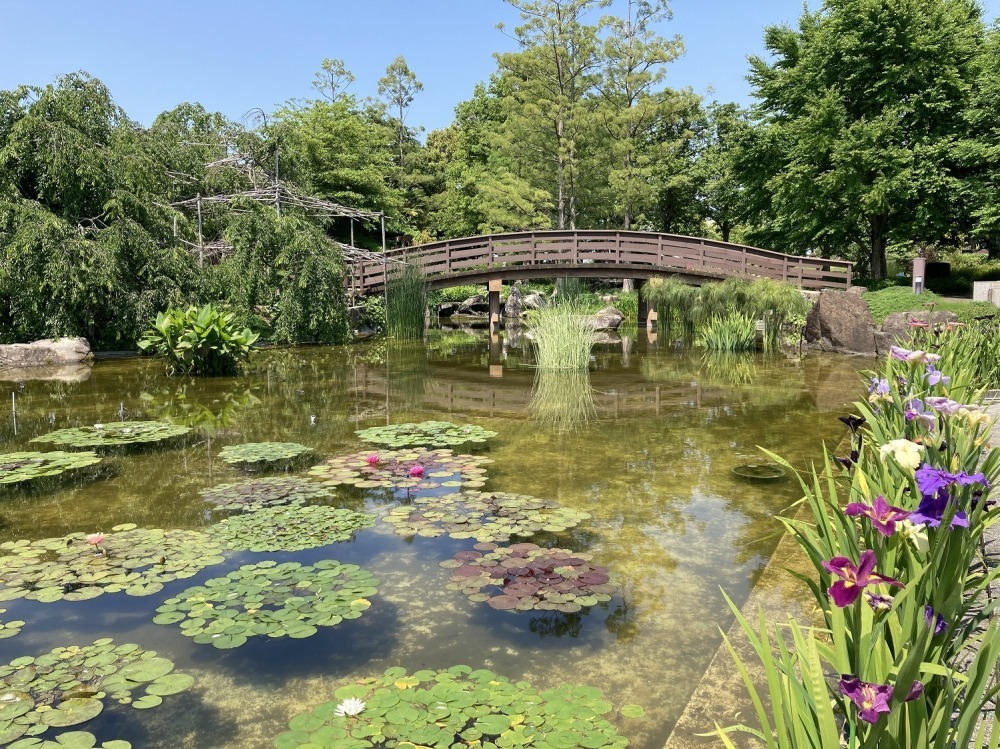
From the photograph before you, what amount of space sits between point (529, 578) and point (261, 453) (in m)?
2.82

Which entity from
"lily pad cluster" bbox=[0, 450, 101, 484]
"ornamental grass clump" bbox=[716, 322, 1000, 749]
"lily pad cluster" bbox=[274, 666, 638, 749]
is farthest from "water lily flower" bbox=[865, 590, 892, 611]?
"lily pad cluster" bbox=[0, 450, 101, 484]

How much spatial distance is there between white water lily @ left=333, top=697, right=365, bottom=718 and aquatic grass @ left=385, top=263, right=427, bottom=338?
43.2 feet

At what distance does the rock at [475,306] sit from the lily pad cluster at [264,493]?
18918mm

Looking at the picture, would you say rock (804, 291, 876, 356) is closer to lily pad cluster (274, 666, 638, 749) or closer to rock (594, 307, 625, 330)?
rock (594, 307, 625, 330)

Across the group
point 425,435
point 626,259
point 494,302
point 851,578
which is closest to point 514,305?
point 494,302

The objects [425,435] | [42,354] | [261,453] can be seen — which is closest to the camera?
[261,453]

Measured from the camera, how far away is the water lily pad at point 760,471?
456cm

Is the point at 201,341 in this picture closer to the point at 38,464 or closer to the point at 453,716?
the point at 38,464

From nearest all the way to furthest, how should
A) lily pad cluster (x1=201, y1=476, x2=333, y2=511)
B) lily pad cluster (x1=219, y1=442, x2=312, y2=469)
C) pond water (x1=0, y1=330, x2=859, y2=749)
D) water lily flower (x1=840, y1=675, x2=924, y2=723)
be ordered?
water lily flower (x1=840, y1=675, x2=924, y2=723), pond water (x1=0, y1=330, x2=859, y2=749), lily pad cluster (x1=201, y1=476, x2=333, y2=511), lily pad cluster (x1=219, y1=442, x2=312, y2=469)

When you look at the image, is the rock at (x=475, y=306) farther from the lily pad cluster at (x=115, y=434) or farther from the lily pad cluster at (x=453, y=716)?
the lily pad cluster at (x=453, y=716)

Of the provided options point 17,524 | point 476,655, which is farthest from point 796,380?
point 17,524

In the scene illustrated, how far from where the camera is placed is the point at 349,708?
207cm

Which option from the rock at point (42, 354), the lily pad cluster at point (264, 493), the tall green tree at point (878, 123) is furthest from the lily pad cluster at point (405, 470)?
the tall green tree at point (878, 123)

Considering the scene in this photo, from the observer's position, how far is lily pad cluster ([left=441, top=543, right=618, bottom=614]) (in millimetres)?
2826
